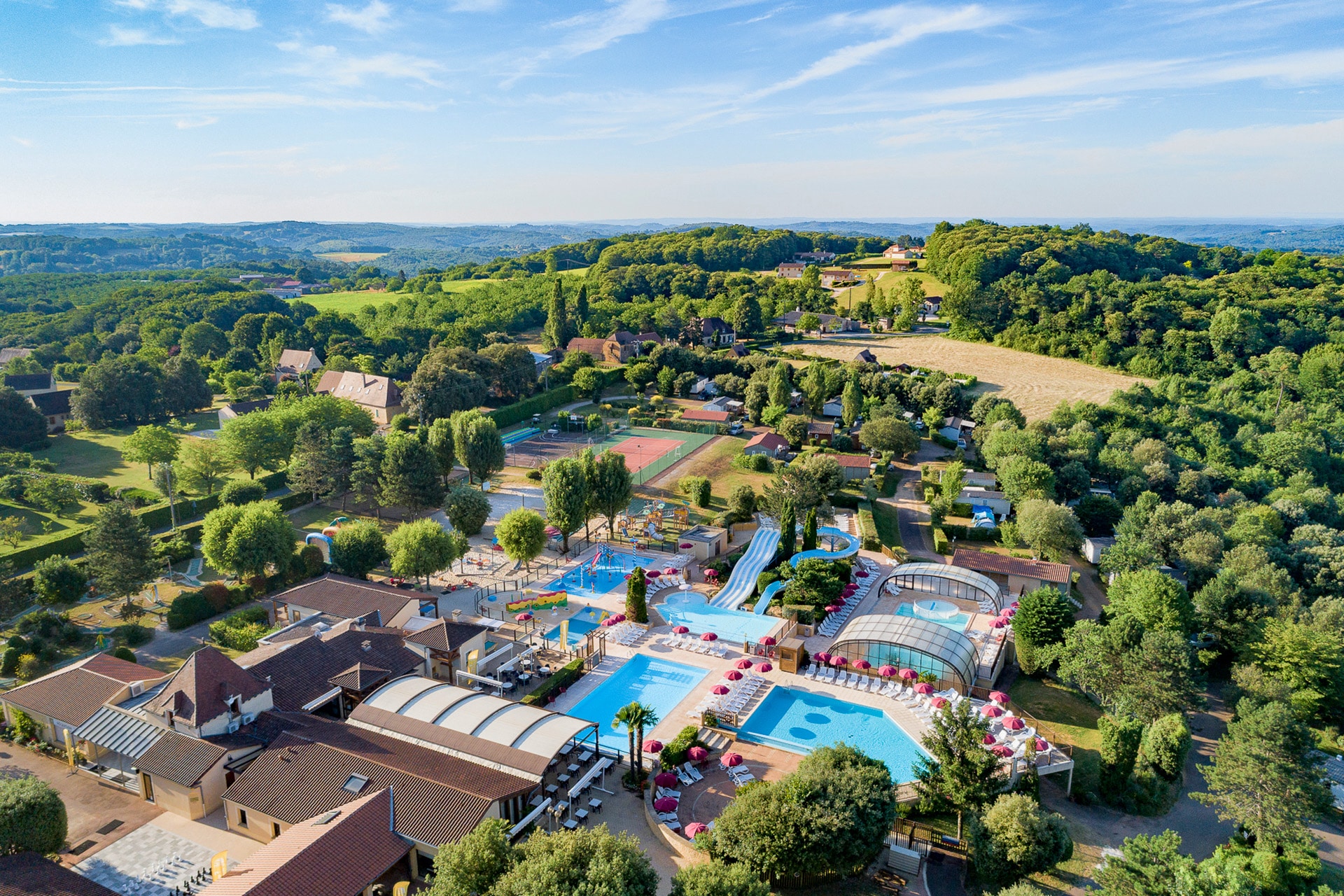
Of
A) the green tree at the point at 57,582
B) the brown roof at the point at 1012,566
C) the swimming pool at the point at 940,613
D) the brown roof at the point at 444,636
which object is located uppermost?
the green tree at the point at 57,582

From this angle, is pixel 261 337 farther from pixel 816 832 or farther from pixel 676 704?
pixel 816 832

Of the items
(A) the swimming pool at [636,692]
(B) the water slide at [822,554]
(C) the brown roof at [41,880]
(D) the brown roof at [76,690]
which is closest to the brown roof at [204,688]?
(D) the brown roof at [76,690]

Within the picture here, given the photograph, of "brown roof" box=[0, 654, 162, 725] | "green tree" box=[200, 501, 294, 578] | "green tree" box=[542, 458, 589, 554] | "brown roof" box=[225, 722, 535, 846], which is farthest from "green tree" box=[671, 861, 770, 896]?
"green tree" box=[200, 501, 294, 578]

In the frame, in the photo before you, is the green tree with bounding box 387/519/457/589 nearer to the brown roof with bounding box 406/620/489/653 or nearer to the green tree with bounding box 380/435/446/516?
the brown roof with bounding box 406/620/489/653

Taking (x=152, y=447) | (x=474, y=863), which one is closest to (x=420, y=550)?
(x=474, y=863)

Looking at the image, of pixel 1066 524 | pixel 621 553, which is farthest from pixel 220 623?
pixel 1066 524

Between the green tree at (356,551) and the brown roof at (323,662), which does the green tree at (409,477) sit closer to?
the green tree at (356,551)
